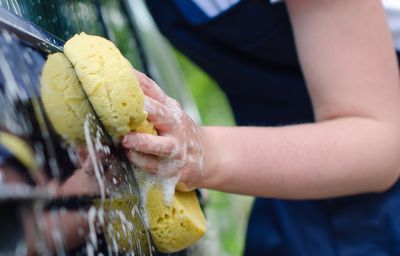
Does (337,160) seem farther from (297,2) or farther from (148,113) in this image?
(148,113)

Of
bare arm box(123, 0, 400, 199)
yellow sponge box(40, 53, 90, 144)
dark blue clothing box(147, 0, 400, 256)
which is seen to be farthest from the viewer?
dark blue clothing box(147, 0, 400, 256)

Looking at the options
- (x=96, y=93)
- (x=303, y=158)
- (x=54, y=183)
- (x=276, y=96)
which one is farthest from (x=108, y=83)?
(x=276, y=96)

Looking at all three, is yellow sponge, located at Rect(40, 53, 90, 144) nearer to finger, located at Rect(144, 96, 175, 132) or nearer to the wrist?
finger, located at Rect(144, 96, 175, 132)

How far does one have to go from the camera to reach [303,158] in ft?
3.16

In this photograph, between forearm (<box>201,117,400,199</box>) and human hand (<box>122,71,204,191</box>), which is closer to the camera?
human hand (<box>122,71,204,191</box>)

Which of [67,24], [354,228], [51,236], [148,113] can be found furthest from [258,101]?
[51,236]

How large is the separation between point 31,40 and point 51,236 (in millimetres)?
199

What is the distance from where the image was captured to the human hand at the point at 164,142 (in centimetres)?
73

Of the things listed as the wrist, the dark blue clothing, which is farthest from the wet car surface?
the dark blue clothing

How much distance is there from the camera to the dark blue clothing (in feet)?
3.76

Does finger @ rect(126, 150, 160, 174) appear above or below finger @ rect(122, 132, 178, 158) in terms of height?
below

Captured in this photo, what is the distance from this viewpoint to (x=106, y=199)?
2.15 feet

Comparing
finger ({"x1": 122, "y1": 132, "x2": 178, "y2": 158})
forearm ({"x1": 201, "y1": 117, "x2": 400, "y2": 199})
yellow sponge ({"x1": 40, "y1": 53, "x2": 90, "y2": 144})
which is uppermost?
yellow sponge ({"x1": 40, "y1": 53, "x2": 90, "y2": 144})

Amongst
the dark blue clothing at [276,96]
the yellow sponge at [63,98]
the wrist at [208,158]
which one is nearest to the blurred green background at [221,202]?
the dark blue clothing at [276,96]
